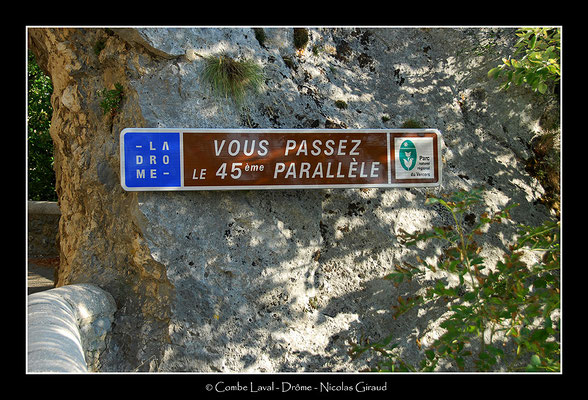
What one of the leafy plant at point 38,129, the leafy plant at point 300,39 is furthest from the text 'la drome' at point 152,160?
the leafy plant at point 38,129

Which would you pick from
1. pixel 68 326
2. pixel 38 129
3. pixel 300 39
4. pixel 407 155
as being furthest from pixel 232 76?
pixel 38 129

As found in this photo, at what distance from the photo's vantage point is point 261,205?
360 cm

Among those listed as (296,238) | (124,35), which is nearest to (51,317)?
(296,238)

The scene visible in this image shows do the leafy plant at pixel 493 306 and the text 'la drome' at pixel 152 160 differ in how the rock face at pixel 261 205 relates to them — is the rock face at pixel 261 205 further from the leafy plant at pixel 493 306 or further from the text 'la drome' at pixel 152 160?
the leafy plant at pixel 493 306

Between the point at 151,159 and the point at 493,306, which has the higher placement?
the point at 151,159

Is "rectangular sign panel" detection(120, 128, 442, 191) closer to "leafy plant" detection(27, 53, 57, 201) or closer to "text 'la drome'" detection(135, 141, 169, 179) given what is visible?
"text 'la drome'" detection(135, 141, 169, 179)

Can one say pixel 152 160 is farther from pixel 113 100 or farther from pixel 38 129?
pixel 38 129

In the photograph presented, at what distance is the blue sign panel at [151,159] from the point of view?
10.7ft

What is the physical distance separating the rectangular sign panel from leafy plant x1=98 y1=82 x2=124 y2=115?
58 cm

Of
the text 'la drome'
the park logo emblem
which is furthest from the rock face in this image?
the park logo emblem

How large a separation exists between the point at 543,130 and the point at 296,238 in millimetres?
2597

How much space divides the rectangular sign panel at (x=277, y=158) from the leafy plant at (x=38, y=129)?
24.7 ft

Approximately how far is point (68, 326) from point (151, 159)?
3.90ft

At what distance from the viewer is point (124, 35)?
142 inches
